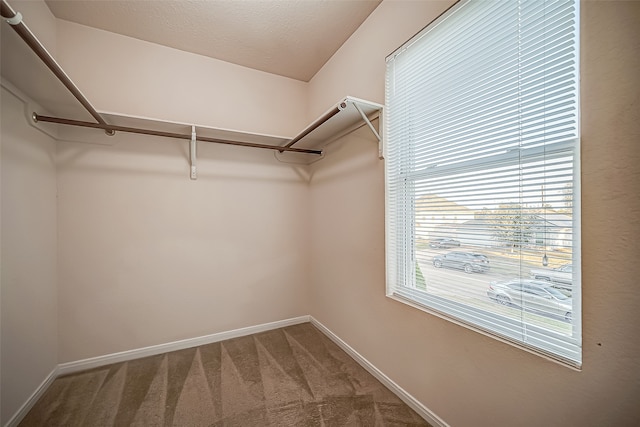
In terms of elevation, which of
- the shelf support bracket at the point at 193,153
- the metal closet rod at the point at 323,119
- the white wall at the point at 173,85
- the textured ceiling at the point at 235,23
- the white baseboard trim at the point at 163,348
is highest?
the textured ceiling at the point at 235,23

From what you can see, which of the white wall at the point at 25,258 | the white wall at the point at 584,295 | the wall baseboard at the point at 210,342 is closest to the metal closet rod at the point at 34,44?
the white wall at the point at 25,258

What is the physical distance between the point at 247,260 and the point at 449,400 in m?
2.08

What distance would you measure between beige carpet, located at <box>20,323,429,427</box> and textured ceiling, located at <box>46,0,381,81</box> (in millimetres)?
2890

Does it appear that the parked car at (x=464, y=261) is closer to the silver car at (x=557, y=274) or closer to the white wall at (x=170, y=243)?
the silver car at (x=557, y=274)

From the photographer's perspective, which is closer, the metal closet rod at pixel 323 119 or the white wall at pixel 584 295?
the white wall at pixel 584 295

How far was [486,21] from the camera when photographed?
1215 millimetres

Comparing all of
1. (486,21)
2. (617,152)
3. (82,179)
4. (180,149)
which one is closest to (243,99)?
(180,149)

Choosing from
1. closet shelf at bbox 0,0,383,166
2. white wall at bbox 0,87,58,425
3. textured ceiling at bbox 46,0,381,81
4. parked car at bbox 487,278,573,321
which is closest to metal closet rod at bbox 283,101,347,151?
closet shelf at bbox 0,0,383,166

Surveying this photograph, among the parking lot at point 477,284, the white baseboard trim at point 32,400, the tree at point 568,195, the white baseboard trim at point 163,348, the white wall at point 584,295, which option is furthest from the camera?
the white baseboard trim at point 163,348

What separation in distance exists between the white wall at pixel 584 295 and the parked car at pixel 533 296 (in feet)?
0.26

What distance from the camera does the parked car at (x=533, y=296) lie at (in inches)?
37.7

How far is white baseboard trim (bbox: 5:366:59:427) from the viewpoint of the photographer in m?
1.47

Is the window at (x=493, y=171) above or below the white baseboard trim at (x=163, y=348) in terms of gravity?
above

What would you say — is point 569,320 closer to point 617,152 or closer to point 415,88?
point 617,152
